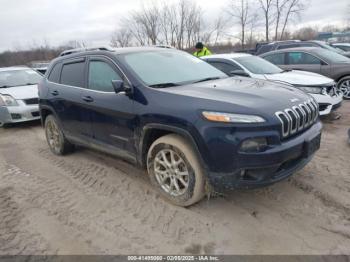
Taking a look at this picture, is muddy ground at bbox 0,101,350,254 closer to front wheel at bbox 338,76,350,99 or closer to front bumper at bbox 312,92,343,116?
front bumper at bbox 312,92,343,116

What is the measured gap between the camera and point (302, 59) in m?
8.91

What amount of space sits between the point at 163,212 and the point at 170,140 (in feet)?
2.59

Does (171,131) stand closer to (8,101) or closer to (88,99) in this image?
(88,99)

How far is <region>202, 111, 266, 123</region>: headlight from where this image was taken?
2938 mm

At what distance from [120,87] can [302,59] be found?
6877 mm

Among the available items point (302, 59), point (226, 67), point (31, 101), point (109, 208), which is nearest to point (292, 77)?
point (226, 67)

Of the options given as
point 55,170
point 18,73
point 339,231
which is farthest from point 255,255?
point 18,73

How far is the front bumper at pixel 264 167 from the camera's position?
2.95 m

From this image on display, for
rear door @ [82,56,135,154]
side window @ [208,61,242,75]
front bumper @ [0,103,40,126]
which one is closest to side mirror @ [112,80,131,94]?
rear door @ [82,56,135,154]

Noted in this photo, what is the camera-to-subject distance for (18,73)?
30.6ft

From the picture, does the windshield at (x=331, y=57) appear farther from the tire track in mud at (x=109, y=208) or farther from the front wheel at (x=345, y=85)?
the tire track in mud at (x=109, y=208)

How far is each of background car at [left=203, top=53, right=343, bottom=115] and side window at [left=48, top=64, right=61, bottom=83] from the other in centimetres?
315

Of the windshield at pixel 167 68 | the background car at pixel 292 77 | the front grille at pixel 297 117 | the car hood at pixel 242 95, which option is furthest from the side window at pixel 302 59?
the front grille at pixel 297 117

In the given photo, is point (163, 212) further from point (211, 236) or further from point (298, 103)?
point (298, 103)
